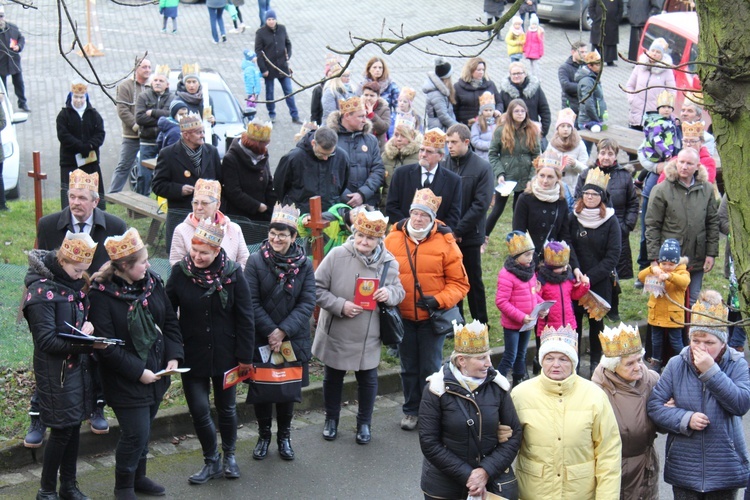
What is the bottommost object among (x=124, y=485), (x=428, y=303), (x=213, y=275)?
(x=124, y=485)

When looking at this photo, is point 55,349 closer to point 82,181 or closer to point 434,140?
point 82,181

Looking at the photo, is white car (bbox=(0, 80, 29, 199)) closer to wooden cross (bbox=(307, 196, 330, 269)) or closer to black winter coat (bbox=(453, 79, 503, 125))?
black winter coat (bbox=(453, 79, 503, 125))

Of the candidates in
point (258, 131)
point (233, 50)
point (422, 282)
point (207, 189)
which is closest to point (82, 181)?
point (207, 189)

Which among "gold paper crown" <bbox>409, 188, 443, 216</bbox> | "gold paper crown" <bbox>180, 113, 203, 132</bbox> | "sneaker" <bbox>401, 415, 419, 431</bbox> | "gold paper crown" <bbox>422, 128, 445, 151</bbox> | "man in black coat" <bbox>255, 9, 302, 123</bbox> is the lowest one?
"sneaker" <bbox>401, 415, 419, 431</bbox>

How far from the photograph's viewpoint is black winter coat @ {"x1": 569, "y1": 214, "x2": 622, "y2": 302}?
10.4 meters

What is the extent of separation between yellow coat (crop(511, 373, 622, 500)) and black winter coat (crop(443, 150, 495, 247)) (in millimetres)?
4258

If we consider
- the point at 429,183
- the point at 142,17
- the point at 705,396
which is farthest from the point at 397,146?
the point at 142,17

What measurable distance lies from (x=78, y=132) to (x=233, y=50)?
14.2 m

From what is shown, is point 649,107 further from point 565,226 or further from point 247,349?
point 247,349

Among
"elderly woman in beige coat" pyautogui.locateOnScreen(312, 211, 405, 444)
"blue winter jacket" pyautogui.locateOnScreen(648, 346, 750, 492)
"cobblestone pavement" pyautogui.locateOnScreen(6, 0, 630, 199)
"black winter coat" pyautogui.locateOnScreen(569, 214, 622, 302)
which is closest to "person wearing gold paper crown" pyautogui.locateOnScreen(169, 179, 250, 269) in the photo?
"elderly woman in beige coat" pyautogui.locateOnScreen(312, 211, 405, 444)

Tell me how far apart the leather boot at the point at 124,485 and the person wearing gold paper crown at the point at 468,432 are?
79.7 inches

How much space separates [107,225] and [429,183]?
315 centimetres

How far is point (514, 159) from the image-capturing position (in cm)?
1288

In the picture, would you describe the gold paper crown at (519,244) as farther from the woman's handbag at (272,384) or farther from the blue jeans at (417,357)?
the woman's handbag at (272,384)
